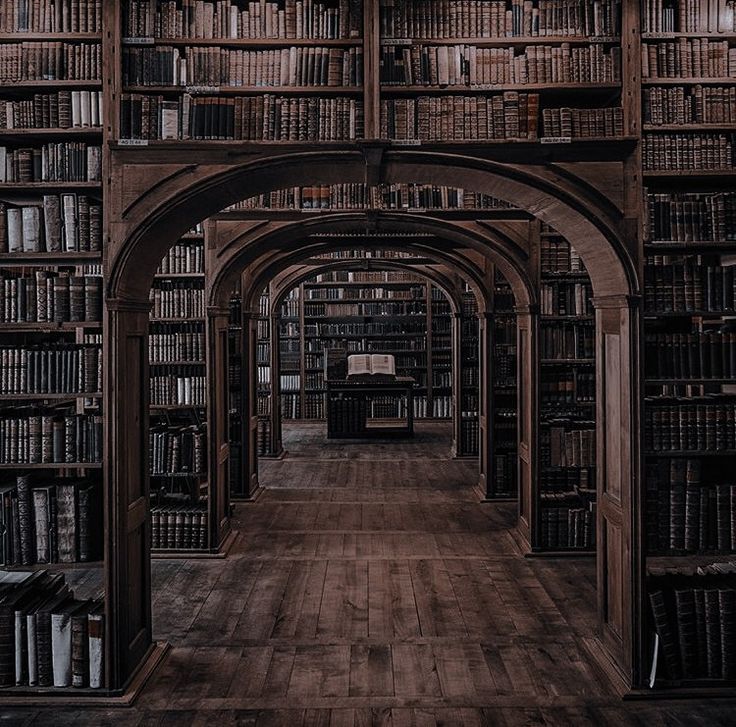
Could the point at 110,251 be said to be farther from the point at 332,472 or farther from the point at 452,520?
the point at 332,472

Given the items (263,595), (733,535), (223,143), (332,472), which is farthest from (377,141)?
(332,472)

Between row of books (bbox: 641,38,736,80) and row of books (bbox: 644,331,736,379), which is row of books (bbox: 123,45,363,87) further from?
row of books (bbox: 644,331,736,379)

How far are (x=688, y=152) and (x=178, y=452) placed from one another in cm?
449

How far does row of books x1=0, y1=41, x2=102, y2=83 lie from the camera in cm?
403

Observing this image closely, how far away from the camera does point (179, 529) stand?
655 cm

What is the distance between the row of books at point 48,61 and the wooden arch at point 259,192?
0.51m

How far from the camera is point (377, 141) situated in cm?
Result: 388

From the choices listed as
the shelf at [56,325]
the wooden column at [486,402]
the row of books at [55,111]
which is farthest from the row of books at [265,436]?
the row of books at [55,111]

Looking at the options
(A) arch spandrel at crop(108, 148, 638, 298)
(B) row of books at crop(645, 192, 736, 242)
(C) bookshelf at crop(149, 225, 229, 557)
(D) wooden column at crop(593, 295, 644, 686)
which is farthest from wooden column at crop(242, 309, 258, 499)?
(B) row of books at crop(645, 192, 736, 242)

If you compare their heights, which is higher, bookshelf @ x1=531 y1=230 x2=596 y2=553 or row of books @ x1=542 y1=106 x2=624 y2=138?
row of books @ x1=542 y1=106 x2=624 y2=138

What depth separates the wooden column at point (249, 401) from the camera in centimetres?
808

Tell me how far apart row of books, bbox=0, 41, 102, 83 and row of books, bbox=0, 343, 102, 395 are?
142 cm

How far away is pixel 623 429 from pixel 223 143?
2560 mm

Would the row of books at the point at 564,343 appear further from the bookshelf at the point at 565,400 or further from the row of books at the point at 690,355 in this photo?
the row of books at the point at 690,355
